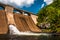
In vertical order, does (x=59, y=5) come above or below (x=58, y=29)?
above

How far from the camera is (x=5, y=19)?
139 ft

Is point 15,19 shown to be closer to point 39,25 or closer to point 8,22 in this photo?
point 8,22

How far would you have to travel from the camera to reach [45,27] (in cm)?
5516

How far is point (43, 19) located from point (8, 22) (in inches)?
640

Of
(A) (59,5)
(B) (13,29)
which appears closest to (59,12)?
(A) (59,5)

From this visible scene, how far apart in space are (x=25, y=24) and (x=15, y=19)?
10.3 ft

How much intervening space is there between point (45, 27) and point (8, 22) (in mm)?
15732

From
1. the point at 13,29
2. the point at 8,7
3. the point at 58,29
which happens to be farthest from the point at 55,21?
the point at 8,7

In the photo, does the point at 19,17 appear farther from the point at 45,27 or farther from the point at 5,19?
the point at 45,27

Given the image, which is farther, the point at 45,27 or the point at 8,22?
the point at 45,27

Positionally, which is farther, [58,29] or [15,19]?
[15,19]

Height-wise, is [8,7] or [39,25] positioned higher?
[8,7]

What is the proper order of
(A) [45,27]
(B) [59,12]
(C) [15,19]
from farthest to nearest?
1. (A) [45,27]
2. (C) [15,19]
3. (B) [59,12]

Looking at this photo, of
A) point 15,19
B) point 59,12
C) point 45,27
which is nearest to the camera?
point 59,12
